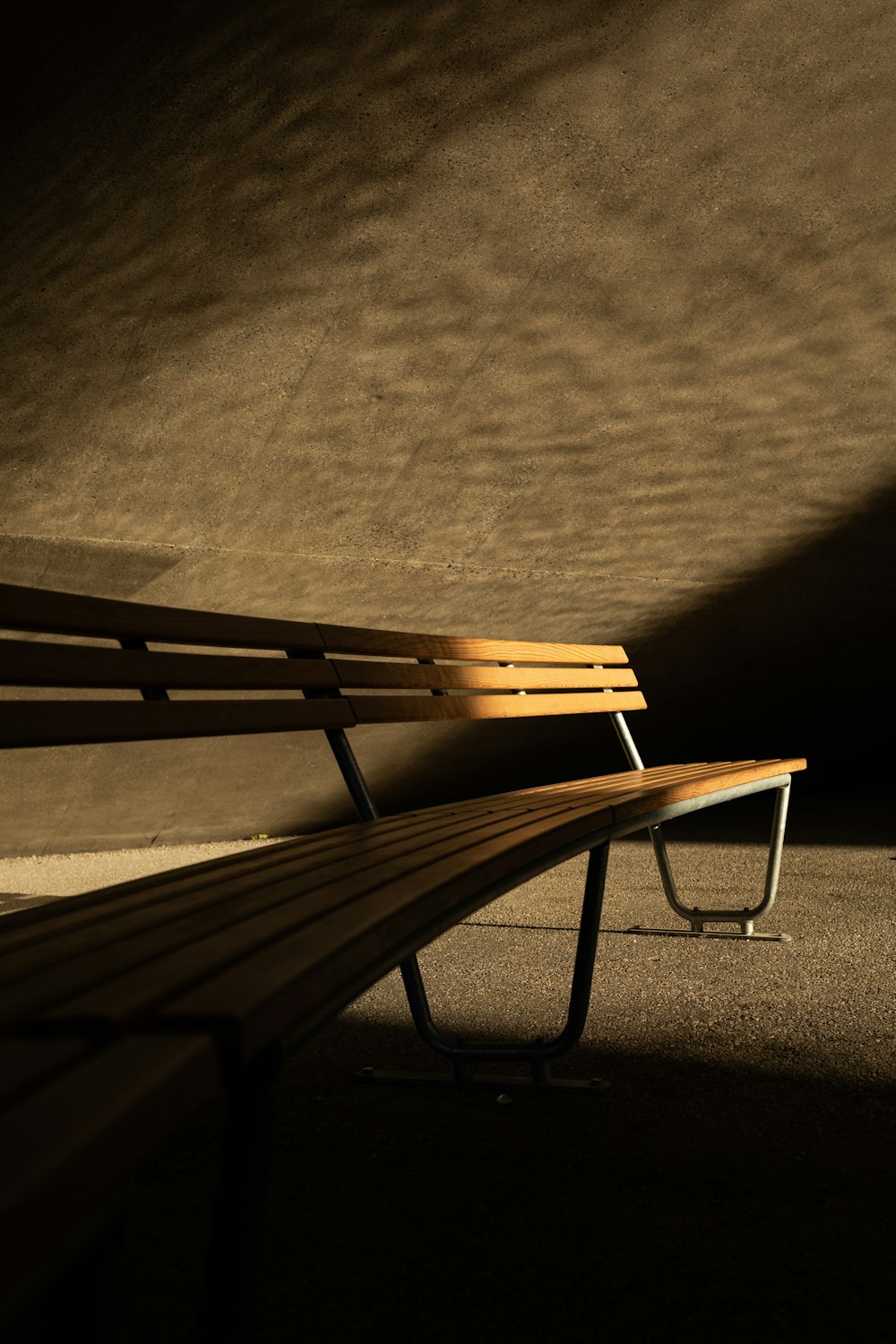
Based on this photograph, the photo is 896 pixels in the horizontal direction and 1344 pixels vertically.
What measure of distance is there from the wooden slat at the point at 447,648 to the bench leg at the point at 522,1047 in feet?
1.83

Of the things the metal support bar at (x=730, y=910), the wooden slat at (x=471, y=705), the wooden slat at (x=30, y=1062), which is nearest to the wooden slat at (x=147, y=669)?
the wooden slat at (x=471, y=705)

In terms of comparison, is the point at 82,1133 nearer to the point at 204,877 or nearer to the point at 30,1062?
the point at 30,1062

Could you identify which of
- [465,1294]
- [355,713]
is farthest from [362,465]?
[465,1294]

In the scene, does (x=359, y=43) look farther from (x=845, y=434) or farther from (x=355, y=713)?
(x=845, y=434)

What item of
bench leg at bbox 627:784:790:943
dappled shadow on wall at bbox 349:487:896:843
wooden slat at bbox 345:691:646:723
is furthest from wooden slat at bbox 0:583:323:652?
dappled shadow on wall at bbox 349:487:896:843

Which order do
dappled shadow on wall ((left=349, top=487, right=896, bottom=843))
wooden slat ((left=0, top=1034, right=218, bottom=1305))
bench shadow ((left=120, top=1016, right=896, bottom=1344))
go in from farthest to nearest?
dappled shadow on wall ((left=349, top=487, right=896, bottom=843)), bench shadow ((left=120, top=1016, right=896, bottom=1344)), wooden slat ((left=0, top=1034, right=218, bottom=1305))

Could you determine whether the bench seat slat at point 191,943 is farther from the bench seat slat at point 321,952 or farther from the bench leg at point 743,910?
the bench leg at point 743,910

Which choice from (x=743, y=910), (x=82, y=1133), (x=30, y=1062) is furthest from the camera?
(x=743, y=910)

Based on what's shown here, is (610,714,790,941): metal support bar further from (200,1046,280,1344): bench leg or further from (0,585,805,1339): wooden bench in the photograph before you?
(200,1046,280,1344): bench leg

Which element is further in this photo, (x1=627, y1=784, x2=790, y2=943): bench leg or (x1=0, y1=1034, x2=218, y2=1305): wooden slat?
(x1=627, y1=784, x2=790, y2=943): bench leg

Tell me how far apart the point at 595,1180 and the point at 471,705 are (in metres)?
1.09

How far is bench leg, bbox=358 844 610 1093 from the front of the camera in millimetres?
2082

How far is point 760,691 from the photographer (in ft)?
25.3

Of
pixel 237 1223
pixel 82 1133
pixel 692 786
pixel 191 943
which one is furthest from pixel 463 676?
pixel 82 1133
